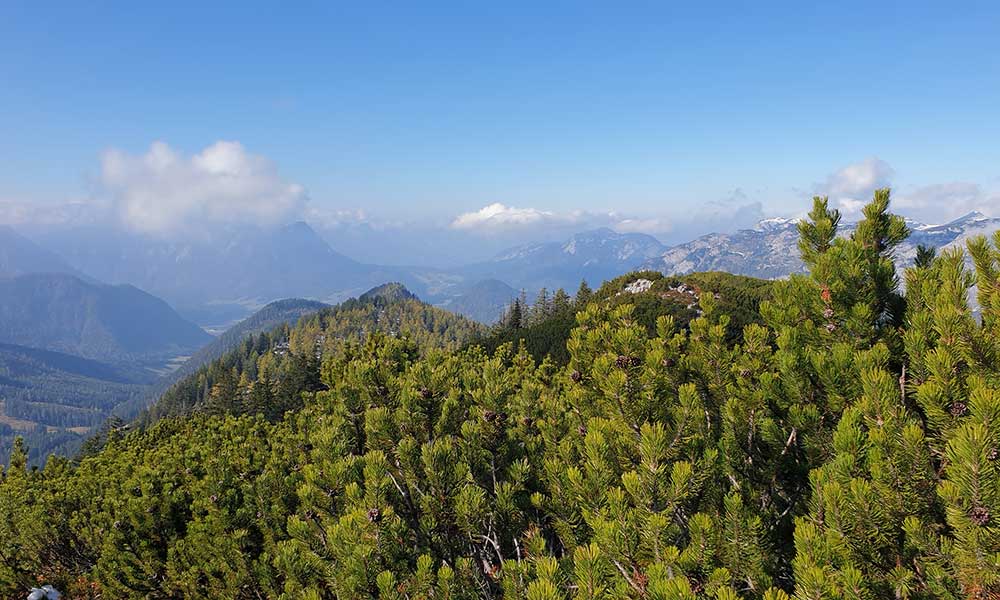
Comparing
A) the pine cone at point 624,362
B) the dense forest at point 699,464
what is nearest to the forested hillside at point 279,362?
the dense forest at point 699,464

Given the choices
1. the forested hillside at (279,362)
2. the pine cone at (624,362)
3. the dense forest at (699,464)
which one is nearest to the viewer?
the dense forest at (699,464)

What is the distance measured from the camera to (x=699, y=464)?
4.21 metres

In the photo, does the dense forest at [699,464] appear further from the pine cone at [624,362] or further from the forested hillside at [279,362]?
the forested hillside at [279,362]

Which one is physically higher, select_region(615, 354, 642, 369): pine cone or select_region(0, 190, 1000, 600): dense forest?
select_region(615, 354, 642, 369): pine cone

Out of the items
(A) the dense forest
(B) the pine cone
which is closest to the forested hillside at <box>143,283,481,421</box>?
(A) the dense forest

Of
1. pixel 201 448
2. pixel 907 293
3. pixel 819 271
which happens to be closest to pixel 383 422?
pixel 819 271

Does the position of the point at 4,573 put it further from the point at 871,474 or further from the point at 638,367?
the point at 871,474

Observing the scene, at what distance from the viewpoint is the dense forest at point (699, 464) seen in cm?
324

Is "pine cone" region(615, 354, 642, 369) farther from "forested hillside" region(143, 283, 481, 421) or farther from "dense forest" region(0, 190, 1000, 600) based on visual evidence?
"forested hillside" region(143, 283, 481, 421)

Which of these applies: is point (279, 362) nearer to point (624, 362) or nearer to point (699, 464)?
point (624, 362)

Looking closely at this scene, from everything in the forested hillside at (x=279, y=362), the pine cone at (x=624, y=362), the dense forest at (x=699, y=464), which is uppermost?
the pine cone at (x=624, y=362)

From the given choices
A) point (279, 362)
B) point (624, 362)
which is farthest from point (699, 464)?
point (279, 362)

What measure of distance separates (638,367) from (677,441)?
94cm

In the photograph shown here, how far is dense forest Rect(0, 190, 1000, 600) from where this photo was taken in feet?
10.6
